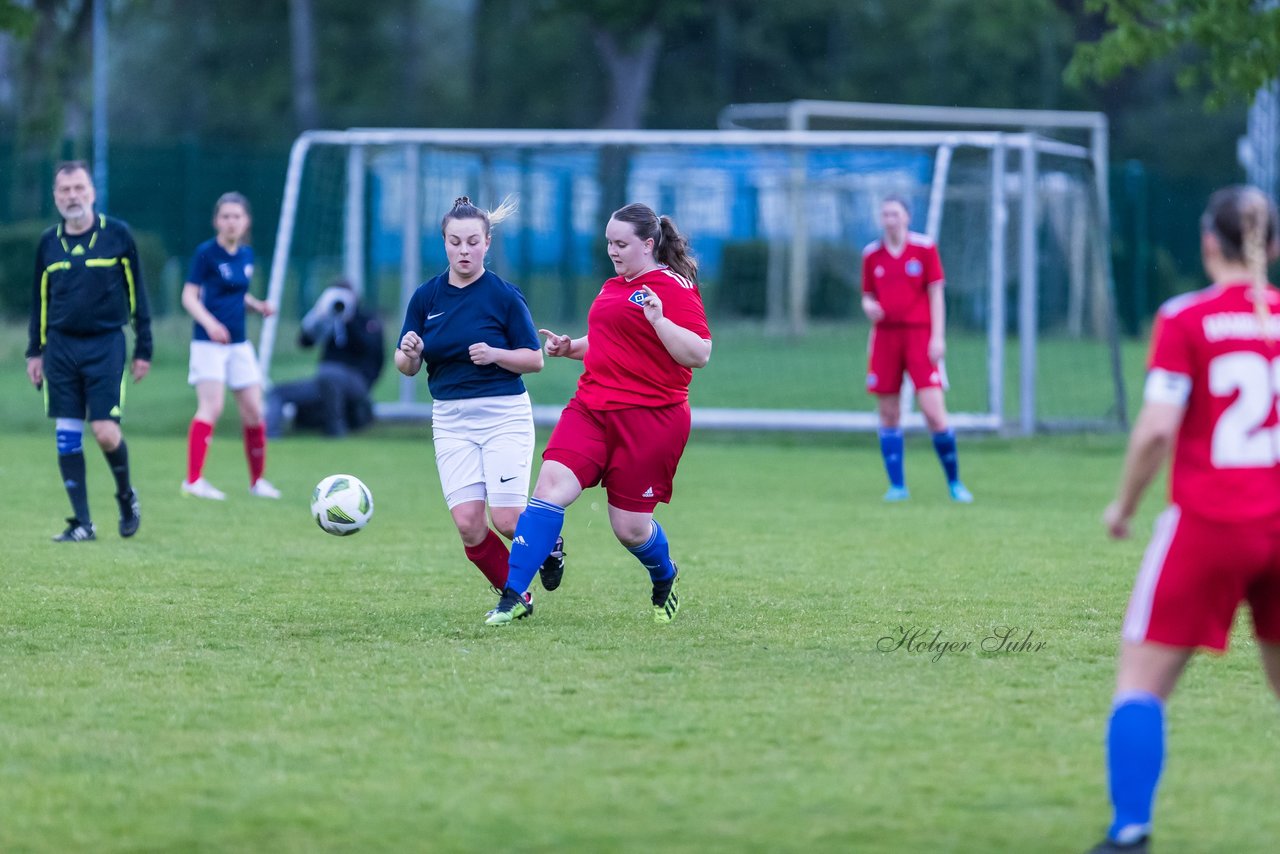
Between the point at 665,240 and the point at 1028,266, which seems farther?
the point at 1028,266

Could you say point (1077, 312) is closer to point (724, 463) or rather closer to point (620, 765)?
point (724, 463)

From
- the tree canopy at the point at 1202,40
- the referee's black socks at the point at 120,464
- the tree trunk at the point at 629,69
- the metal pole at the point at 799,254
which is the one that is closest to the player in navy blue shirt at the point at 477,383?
the referee's black socks at the point at 120,464

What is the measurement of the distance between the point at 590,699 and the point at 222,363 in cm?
640

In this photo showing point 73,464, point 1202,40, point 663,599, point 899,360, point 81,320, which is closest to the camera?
point 663,599

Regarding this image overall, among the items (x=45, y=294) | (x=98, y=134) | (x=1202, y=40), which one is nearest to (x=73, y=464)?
(x=45, y=294)

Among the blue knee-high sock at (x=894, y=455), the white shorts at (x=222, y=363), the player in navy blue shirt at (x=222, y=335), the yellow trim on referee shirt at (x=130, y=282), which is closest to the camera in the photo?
the yellow trim on referee shirt at (x=130, y=282)

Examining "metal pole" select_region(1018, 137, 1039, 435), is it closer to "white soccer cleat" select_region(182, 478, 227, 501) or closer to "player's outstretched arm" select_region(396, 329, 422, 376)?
"white soccer cleat" select_region(182, 478, 227, 501)

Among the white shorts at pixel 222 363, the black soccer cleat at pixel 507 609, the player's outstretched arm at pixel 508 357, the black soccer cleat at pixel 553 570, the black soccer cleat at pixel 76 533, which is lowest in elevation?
the black soccer cleat at pixel 76 533

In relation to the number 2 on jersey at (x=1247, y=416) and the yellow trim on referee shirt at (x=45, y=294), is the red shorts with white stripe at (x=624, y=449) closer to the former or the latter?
the number 2 on jersey at (x=1247, y=416)

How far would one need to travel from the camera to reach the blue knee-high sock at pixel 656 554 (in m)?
6.99

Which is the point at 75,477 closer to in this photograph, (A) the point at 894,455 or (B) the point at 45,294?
(B) the point at 45,294

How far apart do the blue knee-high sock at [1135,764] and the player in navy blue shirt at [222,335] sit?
807 centimetres

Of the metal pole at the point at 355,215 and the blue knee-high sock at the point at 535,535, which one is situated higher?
the metal pole at the point at 355,215

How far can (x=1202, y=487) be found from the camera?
13.2ft
